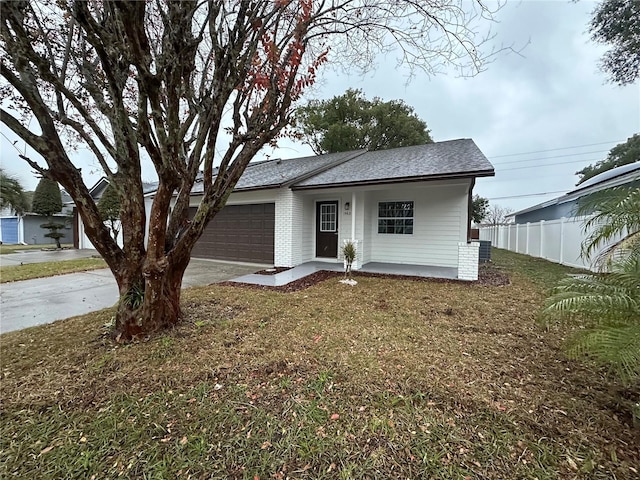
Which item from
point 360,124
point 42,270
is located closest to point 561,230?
point 360,124

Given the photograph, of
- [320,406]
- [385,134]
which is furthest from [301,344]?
[385,134]

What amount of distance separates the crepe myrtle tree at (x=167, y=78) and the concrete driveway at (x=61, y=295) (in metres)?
2.05

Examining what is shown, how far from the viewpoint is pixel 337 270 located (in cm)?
888

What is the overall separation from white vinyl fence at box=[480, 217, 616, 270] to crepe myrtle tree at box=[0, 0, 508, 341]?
217 inches

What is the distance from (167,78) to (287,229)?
6.31m

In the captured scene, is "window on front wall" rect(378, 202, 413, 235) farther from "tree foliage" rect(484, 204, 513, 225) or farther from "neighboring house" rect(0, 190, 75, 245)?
"tree foliage" rect(484, 204, 513, 225)

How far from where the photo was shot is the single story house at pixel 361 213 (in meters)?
8.75

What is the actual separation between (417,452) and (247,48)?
481 centimetres

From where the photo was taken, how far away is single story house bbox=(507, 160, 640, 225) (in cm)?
875

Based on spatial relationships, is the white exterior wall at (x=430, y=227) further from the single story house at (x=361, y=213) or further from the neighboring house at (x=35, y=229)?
the neighboring house at (x=35, y=229)

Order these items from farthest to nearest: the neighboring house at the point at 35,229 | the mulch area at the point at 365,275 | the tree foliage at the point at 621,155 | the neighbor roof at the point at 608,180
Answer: the tree foliage at the point at 621,155 → the neighboring house at the point at 35,229 → the neighbor roof at the point at 608,180 → the mulch area at the point at 365,275

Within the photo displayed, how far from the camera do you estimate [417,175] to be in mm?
7715

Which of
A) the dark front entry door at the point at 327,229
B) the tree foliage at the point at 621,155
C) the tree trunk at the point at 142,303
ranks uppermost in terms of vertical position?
the tree foliage at the point at 621,155

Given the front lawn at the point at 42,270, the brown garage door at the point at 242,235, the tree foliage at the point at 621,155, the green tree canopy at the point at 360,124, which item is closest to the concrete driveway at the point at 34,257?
the front lawn at the point at 42,270
